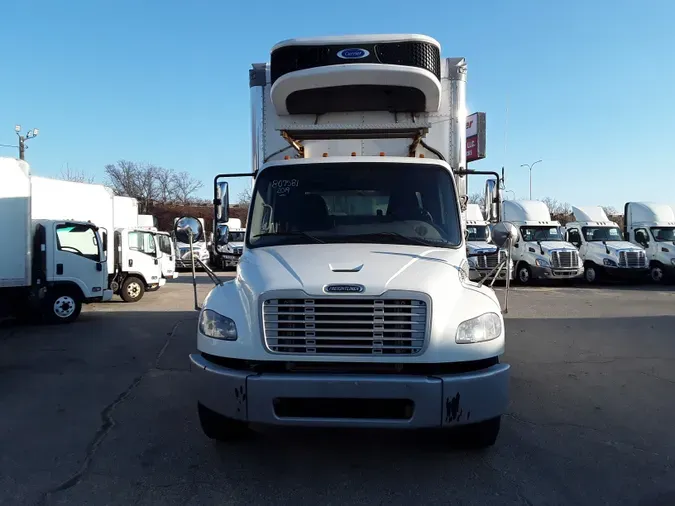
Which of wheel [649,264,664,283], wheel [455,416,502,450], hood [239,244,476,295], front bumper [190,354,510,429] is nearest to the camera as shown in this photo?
front bumper [190,354,510,429]

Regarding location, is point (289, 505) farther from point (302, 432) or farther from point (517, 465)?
point (517, 465)

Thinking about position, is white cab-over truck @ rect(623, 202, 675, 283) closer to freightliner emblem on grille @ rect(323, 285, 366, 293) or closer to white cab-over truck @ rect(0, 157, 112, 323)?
white cab-over truck @ rect(0, 157, 112, 323)

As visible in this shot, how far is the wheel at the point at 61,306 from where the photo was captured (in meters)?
11.6

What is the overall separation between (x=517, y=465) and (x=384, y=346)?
1.48 meters

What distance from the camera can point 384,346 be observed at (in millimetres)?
3908

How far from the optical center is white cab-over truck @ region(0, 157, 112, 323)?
1068 centimetres

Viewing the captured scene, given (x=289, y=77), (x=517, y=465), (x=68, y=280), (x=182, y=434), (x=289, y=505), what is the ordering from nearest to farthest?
(x=289, y=505)
(x=517, y=465)
(x=182, y=434)
(x=289, y=77)
(x=68, y=280)

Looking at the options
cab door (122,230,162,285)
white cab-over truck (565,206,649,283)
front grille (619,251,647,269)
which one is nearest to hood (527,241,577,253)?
white cab-over truck (565,206,649,283)

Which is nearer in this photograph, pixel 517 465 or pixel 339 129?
pixel 517 465

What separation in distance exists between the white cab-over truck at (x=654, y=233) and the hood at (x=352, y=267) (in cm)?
1874

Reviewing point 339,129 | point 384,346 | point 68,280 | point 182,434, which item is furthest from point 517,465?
point 68,280

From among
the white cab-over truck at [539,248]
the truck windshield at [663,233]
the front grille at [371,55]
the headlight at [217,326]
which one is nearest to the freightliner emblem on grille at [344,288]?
the headlight at [217,326]

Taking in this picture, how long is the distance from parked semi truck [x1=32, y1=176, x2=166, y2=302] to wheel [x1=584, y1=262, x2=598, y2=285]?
15.0 meters

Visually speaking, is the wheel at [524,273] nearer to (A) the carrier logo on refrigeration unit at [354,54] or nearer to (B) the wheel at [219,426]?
(A) the carrier logo on refrigeration unit at [354,54]
